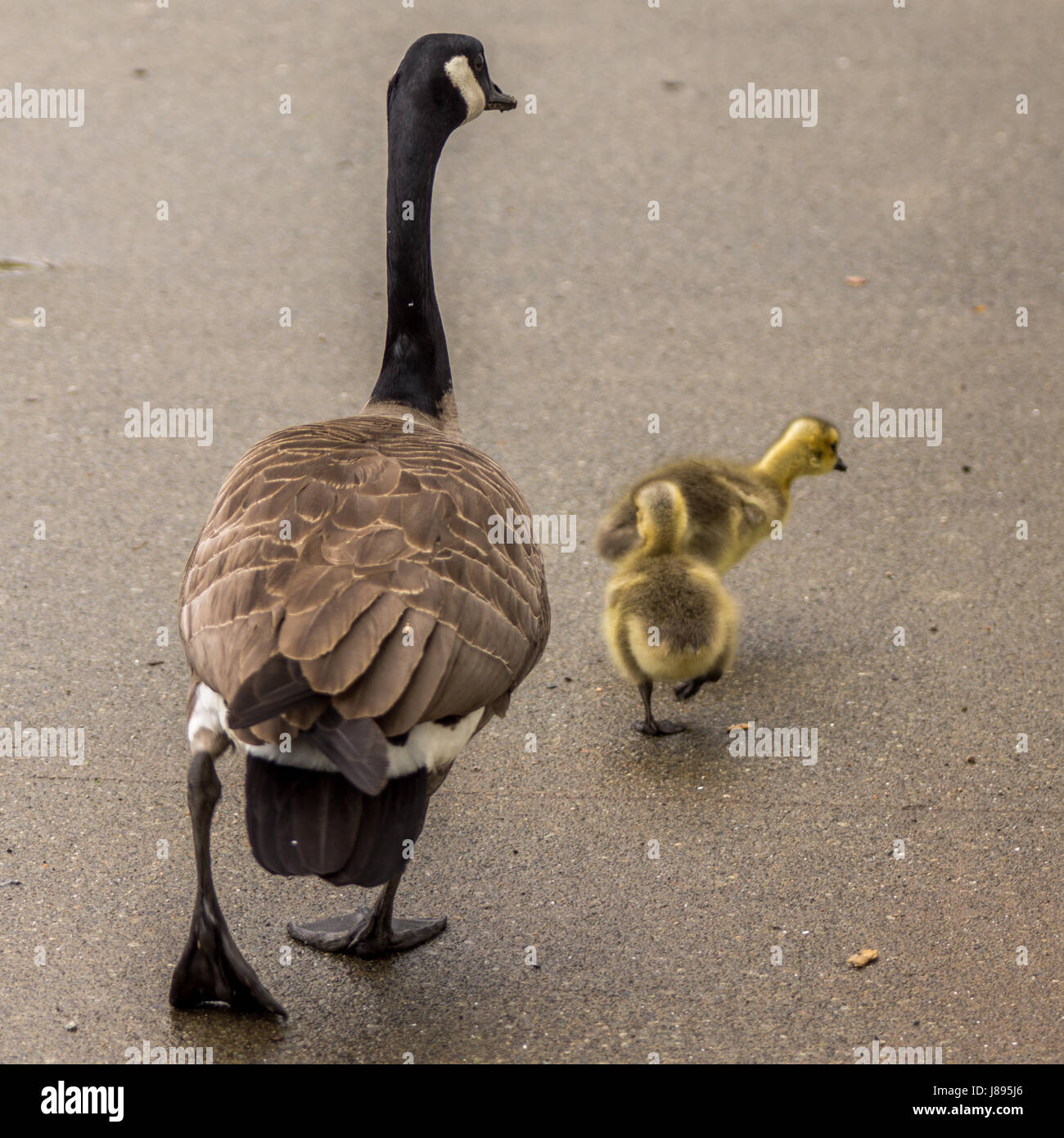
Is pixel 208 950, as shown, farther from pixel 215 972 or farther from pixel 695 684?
pixel 695 684

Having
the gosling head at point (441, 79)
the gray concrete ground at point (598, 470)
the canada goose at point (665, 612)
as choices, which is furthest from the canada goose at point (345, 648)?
the gosling head at point (441, 79)

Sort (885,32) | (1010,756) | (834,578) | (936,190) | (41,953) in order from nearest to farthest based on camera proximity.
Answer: (41,953) < (1010,756) < (834,578) < (936,190) < (885,32)

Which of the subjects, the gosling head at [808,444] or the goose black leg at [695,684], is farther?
the gosling head at [808,444]

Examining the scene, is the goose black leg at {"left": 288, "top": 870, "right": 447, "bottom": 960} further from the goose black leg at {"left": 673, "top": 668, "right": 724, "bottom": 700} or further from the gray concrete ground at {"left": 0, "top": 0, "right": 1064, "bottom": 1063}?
the goose black leg at {"left": 673, "top": 668, "right": 724, "bottom": 700}

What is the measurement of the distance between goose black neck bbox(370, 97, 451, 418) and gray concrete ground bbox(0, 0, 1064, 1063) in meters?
0.95

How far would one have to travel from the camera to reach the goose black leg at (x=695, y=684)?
4184mm

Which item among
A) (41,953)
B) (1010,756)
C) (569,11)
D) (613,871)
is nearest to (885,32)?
(569,11)

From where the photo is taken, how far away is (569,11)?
31.9ft

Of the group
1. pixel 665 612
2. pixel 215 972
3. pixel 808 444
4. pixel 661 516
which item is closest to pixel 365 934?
pixel 215 972

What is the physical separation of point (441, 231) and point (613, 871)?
4362mm

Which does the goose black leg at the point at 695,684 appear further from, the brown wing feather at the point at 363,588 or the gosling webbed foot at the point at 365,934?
the gosling webbed foot at the point at 365,934

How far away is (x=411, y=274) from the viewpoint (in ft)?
13.6
